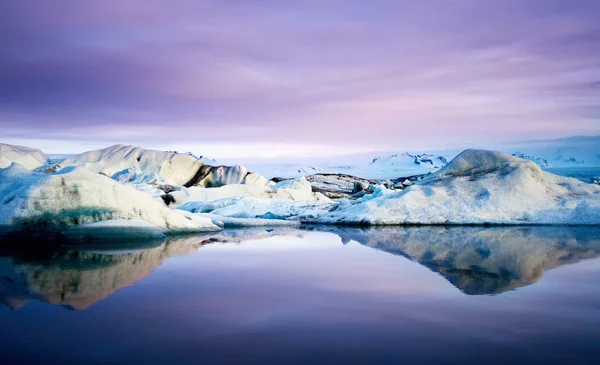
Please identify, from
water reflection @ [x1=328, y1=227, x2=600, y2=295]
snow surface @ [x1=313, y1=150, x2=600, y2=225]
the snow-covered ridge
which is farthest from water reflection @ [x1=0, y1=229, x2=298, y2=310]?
the snow-covered ridge

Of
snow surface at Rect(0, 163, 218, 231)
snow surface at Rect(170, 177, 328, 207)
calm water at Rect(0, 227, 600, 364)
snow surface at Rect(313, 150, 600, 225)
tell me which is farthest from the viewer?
snow surface at Rect(170, 177, 328, 207)

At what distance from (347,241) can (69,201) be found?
6.03 m

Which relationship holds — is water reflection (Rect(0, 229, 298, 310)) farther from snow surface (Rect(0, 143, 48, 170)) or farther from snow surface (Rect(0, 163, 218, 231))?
snow surface (Rect(0, 143, 48, 170))

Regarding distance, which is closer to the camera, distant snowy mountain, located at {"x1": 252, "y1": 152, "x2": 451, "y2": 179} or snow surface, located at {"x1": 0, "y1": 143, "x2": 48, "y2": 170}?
snow surface, located at {"x1": 0, "y1": 143, "x2": 48, "y2": 170}

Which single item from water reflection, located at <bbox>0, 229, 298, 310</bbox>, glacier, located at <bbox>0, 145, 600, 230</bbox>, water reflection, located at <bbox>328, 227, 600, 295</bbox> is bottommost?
water reflection, located at <bbox>0, 229, 298, 310</bbox>

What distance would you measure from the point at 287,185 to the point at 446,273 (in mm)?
20909

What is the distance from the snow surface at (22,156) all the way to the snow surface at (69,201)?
1557 centimetres

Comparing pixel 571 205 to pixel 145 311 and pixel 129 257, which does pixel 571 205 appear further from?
pixel 145 311

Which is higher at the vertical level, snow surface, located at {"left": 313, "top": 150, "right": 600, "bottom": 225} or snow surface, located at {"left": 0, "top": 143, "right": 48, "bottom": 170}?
snow surface, located at {"left": 0, "top": 143, "right": 48, "bottom": 170}

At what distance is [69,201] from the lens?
1048cm

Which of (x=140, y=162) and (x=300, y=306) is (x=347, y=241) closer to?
(x=300, y=306)

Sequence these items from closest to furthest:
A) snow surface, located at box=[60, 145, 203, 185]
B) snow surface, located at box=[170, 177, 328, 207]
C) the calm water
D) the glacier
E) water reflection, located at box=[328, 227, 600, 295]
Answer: the calm water < water reflection, located at box=[328, 227, 600, 295] < the glacier < snow surface, located at box=[170, 177, 328, 207] < snow surface, located at box=[60, 145, 203, 185]

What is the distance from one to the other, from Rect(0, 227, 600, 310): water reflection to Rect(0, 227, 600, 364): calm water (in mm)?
42

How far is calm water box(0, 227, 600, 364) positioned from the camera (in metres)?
3.46
